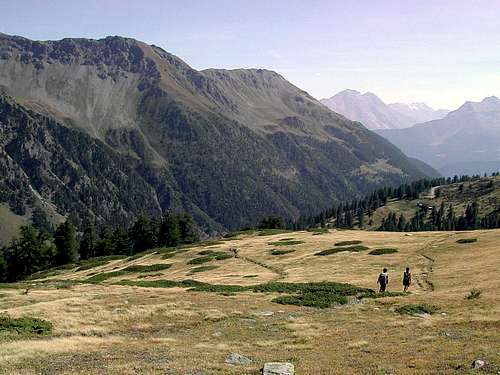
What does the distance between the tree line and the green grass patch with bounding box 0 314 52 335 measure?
10895 cm

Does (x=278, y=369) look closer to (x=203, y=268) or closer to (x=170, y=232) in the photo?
(x=203, y=268)

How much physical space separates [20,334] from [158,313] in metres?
10.4

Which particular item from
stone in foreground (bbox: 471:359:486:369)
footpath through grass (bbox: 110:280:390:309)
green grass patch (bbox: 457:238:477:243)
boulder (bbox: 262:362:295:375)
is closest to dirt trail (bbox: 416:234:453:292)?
green grass patch (bbox: 457:238:477:243)

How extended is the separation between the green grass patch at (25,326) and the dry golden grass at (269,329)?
3.67 feet

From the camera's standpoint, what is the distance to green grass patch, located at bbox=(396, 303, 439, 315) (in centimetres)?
A: 3362

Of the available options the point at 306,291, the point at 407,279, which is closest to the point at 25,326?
the point at 306,291

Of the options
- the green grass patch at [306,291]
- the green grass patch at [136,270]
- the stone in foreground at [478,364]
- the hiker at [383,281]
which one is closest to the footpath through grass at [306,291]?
the green grass patch at [306,291]

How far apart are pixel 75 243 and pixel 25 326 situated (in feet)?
404

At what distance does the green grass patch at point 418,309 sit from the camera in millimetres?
33625

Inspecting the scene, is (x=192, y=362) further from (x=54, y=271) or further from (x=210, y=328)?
(x=54, y=271)

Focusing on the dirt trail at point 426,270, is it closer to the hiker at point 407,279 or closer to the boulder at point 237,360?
the hiker at point 407,279

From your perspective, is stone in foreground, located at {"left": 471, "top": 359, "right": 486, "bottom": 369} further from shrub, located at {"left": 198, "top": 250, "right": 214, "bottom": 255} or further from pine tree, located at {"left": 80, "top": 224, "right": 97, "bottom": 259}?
pine tree, located at {"left": 80, "top": 224, "right": 97, "bottom": 259}

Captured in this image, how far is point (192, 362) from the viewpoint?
22953 millimetres

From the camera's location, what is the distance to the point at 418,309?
112 feet
